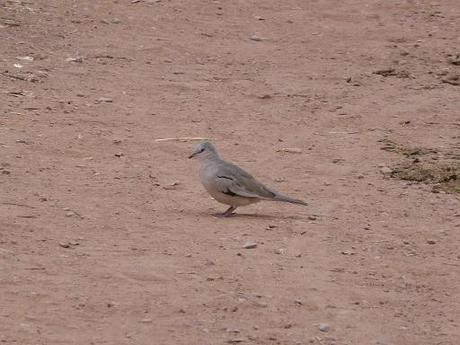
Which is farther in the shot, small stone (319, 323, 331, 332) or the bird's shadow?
the bird's shadow

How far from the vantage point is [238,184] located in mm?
7453

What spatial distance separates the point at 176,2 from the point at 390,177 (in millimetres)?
5468

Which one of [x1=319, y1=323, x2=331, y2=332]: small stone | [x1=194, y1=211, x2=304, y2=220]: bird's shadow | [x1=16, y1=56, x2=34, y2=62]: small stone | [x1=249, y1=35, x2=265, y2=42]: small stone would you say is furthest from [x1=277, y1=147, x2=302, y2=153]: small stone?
[x1=249, y1=35, x2=265, y2=42]: small stone

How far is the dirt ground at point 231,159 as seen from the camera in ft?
19.5

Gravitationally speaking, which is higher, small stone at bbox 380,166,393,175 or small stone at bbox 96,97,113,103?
small stone at bbox 380,166,393,175

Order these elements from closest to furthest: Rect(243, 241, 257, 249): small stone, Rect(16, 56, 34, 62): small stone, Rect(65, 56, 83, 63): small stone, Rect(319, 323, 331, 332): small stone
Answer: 1. Rect(319, 323, 331, 332): small stone
2. Rect(243, 241, 257, 249): small stone
3. Rect(16, 56, 34, 62): small stone
4. Rect(65, 56, 83, 63): small stone

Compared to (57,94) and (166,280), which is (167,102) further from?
(166,280)

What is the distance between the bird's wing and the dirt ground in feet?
0.55

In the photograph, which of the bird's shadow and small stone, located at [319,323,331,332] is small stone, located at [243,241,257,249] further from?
small stone, located at [319,323,331,332]

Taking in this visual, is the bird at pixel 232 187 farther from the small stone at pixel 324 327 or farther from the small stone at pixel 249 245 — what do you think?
the small stone at pixel 324 327

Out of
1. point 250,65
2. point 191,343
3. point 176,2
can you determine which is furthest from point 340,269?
point 176,2

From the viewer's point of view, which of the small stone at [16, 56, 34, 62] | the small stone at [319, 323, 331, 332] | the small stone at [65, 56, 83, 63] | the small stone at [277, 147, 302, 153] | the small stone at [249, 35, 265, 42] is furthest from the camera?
the small stone at [249, 35, 265, 42]

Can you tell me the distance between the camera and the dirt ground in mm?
5957

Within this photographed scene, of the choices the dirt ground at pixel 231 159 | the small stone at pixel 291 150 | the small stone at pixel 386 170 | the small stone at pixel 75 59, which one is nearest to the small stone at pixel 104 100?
the dirt ground at pixel 231 159
